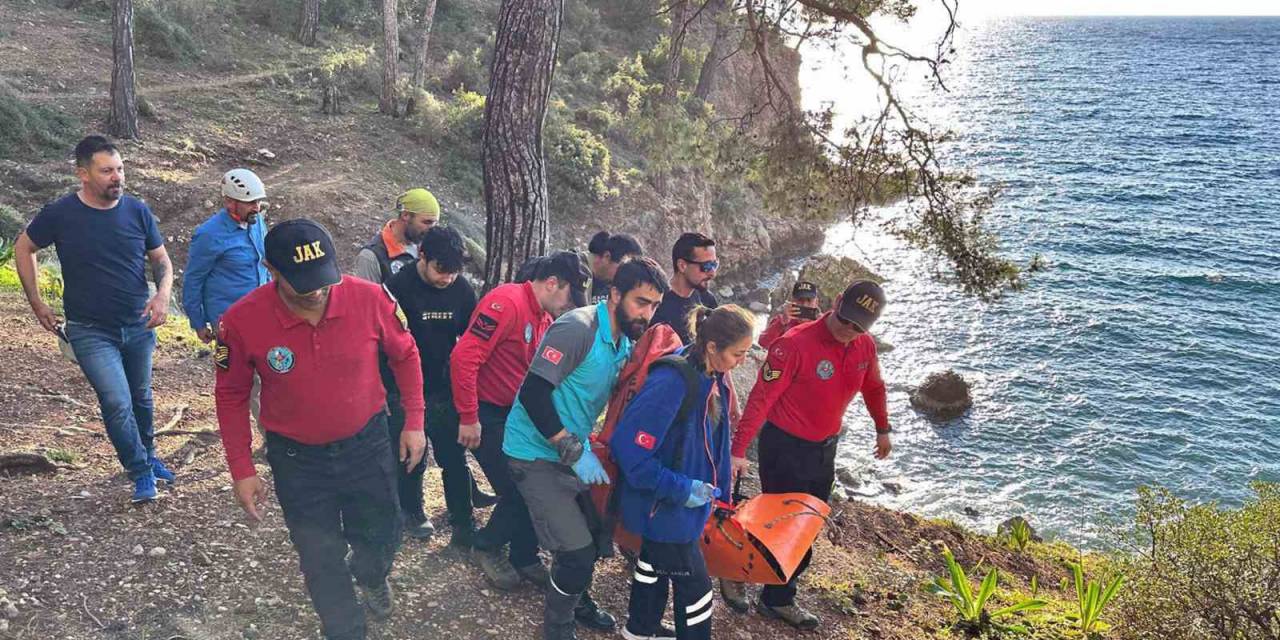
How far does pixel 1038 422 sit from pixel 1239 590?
1286 centimetres

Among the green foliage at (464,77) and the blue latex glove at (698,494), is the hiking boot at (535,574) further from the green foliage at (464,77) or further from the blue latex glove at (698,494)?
the green foliage at (464,77)

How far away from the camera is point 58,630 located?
378cm

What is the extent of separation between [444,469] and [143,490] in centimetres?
187

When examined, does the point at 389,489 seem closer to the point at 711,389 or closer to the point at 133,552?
the point at 711,389

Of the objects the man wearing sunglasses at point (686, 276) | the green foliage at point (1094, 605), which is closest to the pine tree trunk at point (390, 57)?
the man wearing sunglasses at point (686, 276)

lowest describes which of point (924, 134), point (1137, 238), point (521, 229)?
point (521, 229)

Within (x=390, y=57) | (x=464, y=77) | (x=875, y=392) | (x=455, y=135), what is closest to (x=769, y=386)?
(x=875, y=392)

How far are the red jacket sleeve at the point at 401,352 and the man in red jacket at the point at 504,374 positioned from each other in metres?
0.37

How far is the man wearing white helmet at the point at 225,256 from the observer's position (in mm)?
4801

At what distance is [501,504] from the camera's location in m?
4.65

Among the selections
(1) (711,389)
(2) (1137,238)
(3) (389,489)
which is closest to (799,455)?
(1) (711,389)

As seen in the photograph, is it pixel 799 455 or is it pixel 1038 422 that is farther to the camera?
pixel 1038 422

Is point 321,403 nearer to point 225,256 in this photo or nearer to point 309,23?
point 225,256

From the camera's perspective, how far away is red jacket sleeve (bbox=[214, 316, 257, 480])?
3268 millimetres
